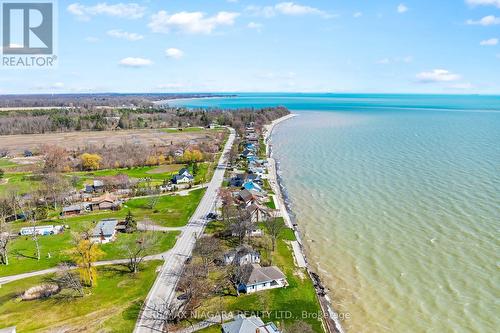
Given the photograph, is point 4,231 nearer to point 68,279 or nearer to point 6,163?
point 68,279

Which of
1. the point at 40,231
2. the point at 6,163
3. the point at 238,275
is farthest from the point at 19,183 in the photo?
the point at 238,275

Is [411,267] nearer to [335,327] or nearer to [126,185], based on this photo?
[335,327]

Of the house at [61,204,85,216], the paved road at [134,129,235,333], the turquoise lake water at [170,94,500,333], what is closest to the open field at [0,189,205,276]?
the paved road at [134,129,235,333]

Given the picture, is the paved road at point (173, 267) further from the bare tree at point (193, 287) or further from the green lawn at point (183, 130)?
the green lawn at point (183, 130)

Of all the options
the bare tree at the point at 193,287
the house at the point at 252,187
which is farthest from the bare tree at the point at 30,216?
the house at the point at 252,187

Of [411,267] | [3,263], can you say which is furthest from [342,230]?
[3,263]

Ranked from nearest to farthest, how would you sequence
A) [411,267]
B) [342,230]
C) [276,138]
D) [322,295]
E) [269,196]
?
[322,295] → [411,267] → [342,230] → [269,196] → [276,138]

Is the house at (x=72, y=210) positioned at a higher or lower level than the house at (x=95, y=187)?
lower
